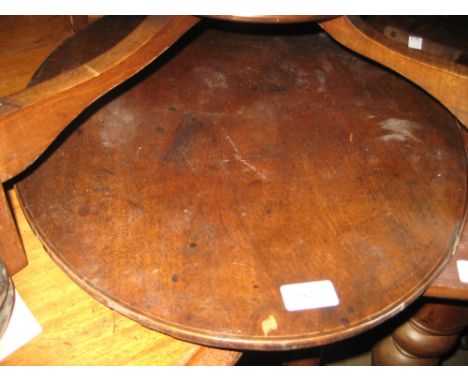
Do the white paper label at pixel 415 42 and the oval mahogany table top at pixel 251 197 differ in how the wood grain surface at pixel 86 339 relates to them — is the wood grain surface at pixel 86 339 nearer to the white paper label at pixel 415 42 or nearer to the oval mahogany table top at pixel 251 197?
the oval mahogany table top at pixel 251 197

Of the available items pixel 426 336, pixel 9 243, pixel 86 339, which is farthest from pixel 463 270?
pixel 9 243

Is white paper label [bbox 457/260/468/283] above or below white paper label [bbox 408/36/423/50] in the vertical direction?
below

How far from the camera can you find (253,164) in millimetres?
761

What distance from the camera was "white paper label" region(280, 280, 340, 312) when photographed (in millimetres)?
592

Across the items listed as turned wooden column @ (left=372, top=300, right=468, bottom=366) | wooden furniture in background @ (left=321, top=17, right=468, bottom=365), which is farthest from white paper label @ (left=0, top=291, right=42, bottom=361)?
turned wooden column @ (left=372, top=300, right=468, bottom=366)

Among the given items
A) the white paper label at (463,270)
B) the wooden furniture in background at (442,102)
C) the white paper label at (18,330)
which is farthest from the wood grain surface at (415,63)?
the white paper label at (18,330)

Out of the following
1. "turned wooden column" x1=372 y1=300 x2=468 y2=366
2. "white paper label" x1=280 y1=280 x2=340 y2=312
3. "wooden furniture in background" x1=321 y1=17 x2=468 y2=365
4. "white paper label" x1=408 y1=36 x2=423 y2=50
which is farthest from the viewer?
"white paper label" x1=408 y1=36 x2=423 y2=50

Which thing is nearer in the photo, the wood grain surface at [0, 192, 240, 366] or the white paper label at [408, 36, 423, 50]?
the wood grain surface at [0, 192, 240, 366]

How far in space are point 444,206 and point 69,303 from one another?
22.0 inches

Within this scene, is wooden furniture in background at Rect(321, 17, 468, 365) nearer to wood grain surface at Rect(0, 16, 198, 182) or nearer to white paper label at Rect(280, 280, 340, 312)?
white paper label at Rect(280, 280, 340, 312)

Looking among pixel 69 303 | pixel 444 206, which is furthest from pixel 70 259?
pixel 444 206

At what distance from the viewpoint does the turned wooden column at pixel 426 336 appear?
961 mm

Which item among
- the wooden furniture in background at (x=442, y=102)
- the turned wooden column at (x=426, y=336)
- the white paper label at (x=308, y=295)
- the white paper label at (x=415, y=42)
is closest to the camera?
the white paper label at (x=308, y=295)

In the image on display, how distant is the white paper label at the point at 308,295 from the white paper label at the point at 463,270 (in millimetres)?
211
